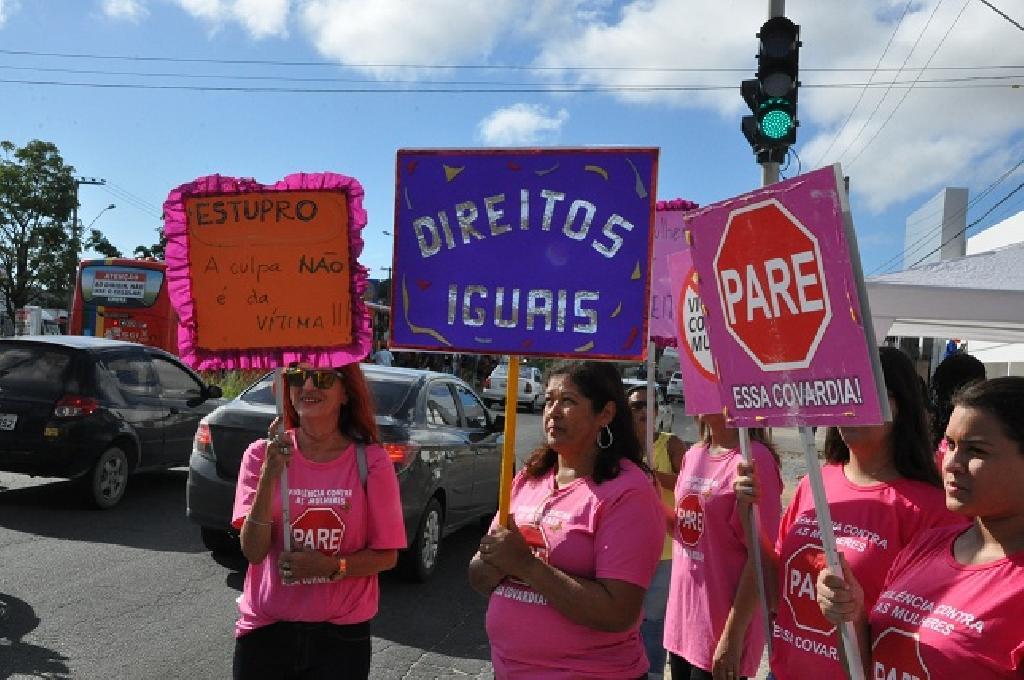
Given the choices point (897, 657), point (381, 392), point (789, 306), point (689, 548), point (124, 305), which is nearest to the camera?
point (897, 657)

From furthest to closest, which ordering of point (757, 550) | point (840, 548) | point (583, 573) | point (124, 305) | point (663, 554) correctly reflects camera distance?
point (124, 305), point (663, 554), point (757, 550), point (583, 573), point (840, 548)

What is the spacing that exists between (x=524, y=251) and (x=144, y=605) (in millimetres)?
4264

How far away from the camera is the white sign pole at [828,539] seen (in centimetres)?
202

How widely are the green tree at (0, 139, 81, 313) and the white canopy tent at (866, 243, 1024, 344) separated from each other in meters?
30.3

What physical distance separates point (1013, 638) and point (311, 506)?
78.9 inches

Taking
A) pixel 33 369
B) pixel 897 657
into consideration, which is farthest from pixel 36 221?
pixel 897 657

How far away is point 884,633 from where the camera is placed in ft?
6.75

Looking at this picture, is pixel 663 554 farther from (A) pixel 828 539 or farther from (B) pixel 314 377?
(A) pixel 828 539

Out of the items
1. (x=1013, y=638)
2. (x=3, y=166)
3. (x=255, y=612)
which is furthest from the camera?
(x=3, y=166)

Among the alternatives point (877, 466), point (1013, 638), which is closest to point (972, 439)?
point (1013, 638)

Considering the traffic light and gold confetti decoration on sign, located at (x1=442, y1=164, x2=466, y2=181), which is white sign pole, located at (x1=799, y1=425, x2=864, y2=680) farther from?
the traffic light

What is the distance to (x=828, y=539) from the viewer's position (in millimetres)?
2070

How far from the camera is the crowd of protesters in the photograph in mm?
1955

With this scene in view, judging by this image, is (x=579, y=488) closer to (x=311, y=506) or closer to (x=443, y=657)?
(x=311, y=506)
